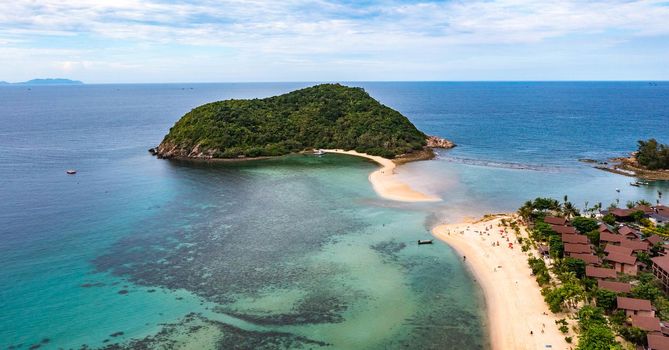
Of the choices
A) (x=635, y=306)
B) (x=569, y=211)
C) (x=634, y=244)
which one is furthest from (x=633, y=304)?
(x=569, y=211)

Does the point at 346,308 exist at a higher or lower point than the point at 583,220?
lower

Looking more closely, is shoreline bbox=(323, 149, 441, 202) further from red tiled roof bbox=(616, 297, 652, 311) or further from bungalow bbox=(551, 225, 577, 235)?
red tiled roof bbox=(616, 297, 652, 311)

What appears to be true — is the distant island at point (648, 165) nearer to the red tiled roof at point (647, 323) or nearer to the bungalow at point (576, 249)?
the bungalow at point (576, 249)

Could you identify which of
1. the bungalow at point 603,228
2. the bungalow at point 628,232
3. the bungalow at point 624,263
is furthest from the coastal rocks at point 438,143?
the bungalow at point 624,263

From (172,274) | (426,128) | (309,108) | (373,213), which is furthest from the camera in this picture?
(426,128)

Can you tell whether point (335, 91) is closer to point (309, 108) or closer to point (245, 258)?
point (309, 108)

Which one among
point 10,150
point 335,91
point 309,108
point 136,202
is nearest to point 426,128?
point 335,91

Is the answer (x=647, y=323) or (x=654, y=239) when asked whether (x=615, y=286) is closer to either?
(x=647, y=323)
